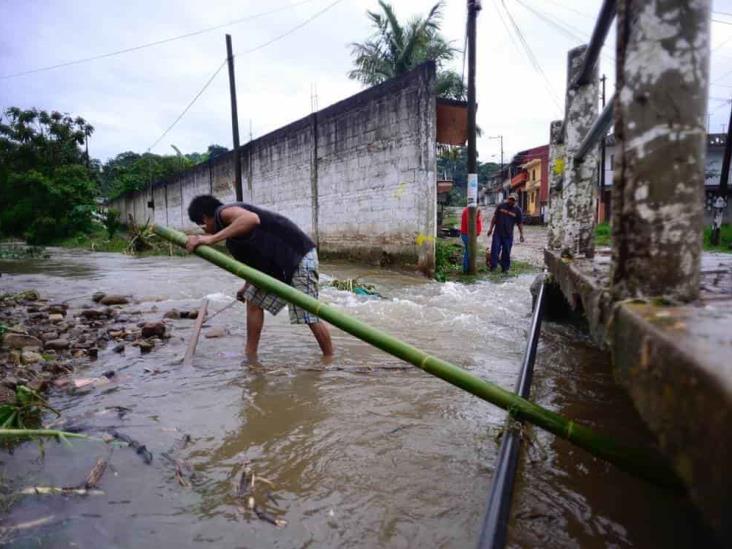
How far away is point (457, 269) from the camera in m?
8.52

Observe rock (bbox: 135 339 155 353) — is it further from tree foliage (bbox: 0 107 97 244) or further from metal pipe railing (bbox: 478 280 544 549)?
tree foliage (bbox: 0 107 97 244)

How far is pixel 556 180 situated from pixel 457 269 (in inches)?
195

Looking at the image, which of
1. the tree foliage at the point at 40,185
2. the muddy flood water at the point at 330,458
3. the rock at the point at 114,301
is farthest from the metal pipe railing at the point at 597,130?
the tree foliage at the point at 40,185

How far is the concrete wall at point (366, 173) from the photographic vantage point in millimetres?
7379

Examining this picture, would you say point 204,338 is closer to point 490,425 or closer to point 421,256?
point 490,425

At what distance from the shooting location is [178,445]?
2.04 metres

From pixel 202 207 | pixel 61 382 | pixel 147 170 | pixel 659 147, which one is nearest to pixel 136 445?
pixel 61 382

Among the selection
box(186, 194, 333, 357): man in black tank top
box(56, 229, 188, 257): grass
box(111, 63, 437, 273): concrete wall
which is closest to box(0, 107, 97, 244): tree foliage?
box(56, 229, 188, 257): grass

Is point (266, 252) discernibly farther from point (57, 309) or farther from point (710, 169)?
point (710, 169)

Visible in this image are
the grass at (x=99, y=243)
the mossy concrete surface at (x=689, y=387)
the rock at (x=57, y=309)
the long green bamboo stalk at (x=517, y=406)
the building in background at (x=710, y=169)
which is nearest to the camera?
the mossy concrete surface at (x=689, y=387)

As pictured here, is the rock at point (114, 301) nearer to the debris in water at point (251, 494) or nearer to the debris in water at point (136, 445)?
the debris in water at point (136, 445)

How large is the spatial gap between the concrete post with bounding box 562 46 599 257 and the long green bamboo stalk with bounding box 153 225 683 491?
1.84 metres

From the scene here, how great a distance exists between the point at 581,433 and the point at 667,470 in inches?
8.3

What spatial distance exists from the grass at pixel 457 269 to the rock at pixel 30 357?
211 inches
